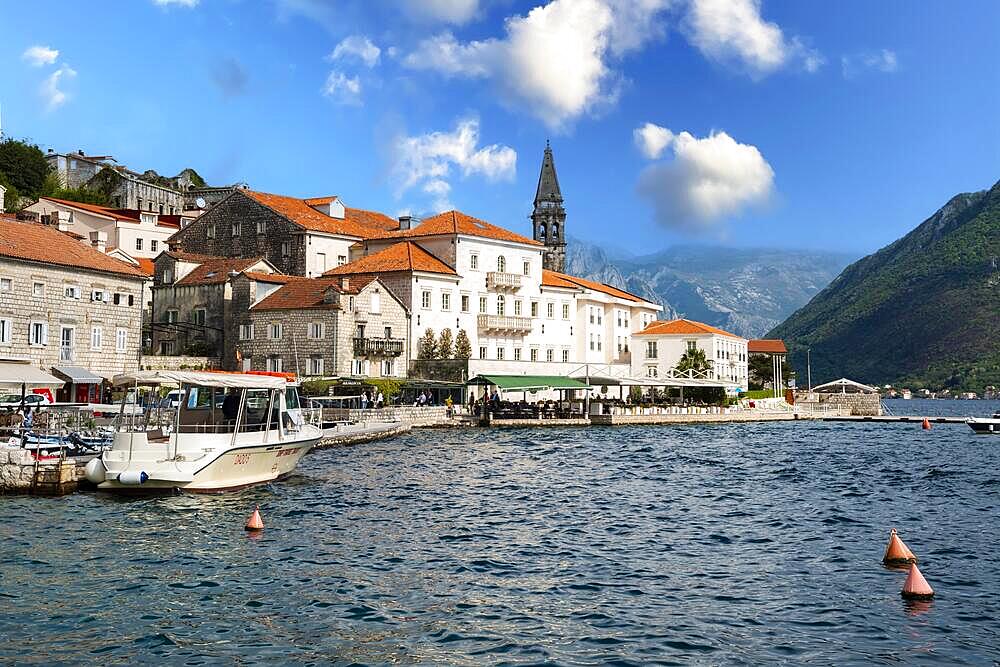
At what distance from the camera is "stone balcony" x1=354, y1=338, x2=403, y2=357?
66312mm

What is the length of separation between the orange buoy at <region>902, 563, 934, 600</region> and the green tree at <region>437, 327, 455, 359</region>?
5638 cm

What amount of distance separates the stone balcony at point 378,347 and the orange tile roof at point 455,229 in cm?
1332

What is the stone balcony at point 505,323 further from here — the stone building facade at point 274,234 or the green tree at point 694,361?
the green tree at point 694,361

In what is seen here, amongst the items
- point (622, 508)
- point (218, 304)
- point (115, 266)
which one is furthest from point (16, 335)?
point (622, 508)

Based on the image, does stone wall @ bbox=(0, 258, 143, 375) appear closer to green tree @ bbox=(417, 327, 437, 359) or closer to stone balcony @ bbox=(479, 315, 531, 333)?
green tree @ bbox=(417, 327, 437, 359)

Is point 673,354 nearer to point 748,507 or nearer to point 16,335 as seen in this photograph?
point 16,335

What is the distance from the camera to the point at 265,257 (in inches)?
3076

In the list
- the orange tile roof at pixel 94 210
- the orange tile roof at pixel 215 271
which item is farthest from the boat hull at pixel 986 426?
the orange tile roof at pixel 94 210

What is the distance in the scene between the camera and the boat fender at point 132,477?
26453 mm

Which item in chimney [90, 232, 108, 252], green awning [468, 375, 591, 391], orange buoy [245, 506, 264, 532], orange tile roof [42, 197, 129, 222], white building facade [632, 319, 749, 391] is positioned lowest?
Answer: orange buoy [245, 506, 264, 532]

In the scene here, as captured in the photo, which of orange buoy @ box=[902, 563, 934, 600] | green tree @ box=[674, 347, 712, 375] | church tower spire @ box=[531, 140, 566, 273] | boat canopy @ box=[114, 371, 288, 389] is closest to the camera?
orange buoy @ box=[902, 563, 934, 600]

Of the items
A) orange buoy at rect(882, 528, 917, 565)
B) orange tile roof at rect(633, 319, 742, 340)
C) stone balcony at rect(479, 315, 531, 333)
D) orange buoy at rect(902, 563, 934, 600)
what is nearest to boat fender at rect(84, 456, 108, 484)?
orange buoy at rect(882, 528, 917, 565)

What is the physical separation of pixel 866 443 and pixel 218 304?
43102 millimetres

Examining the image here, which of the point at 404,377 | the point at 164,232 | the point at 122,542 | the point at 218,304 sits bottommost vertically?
the point at 122,542
